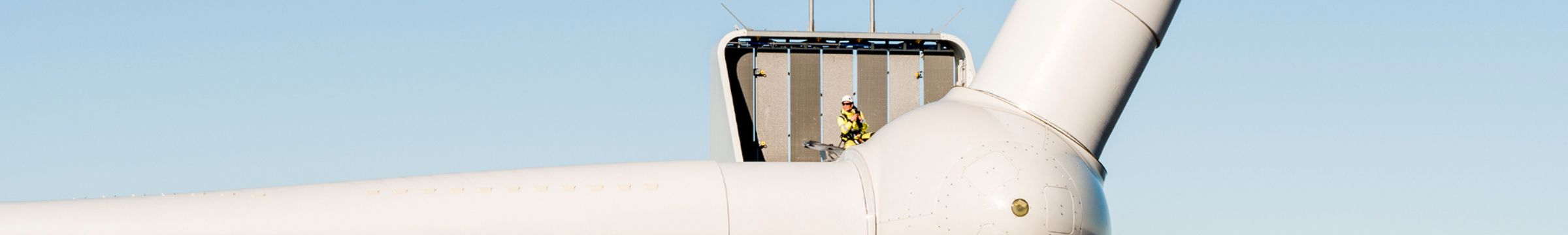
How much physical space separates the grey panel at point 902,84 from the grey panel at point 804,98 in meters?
1.30

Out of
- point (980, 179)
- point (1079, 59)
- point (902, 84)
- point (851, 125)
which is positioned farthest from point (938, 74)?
point (980, 179)

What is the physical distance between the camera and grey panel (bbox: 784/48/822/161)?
26.8 metres

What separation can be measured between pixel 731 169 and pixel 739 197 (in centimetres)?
60

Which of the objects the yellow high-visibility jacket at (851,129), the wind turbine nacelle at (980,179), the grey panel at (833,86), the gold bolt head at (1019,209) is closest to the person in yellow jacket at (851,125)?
the yellow high-visibility jacket at (851,129)

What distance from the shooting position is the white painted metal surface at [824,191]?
15156 mm

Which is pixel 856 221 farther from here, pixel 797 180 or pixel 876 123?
pixel 876 123

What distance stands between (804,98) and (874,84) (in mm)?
1306

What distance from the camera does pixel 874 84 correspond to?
2708cm

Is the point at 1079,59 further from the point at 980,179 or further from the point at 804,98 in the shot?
the point at 804,98

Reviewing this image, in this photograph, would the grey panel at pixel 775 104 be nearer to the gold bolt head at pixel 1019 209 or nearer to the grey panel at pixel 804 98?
the grey panel at pixel 804 98

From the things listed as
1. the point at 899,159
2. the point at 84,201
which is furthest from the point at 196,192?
the point at 899,159

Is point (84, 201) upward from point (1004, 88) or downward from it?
downward

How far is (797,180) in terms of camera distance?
16.9m

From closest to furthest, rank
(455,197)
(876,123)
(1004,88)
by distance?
1. (455,197)
2. (1004,88)
3. (876,123)
